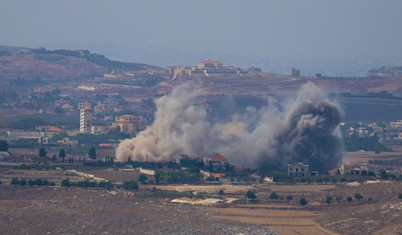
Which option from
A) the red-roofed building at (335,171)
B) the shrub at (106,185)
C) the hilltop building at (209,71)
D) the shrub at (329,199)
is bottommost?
the shrub at (106,185)

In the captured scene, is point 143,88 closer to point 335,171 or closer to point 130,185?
point 335,171

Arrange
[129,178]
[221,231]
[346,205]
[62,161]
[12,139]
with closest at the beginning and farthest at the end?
[221,231] < [346,205] < [129,178] < [62,161] < [12,139]

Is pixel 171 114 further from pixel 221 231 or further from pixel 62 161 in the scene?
pixel 221 231

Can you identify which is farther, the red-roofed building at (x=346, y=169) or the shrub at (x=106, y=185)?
the red-roofed building at (x=346, y=169)

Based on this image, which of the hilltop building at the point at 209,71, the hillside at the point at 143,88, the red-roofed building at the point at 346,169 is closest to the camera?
the red-roofed building at the point at 346,169

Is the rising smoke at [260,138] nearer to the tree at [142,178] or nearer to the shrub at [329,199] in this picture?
the tree at [142,178]

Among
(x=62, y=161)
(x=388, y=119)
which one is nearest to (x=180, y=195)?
(x=62, y=161)

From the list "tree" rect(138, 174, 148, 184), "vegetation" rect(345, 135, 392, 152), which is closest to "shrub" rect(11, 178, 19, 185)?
"tree" rect(138, 174, 148, 184)

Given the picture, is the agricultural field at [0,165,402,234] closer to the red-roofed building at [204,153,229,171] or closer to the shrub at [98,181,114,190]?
the shrub at [98,181,114,190]

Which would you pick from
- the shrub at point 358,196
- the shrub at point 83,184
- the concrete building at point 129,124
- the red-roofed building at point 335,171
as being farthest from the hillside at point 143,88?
the shrub at point 358,196
